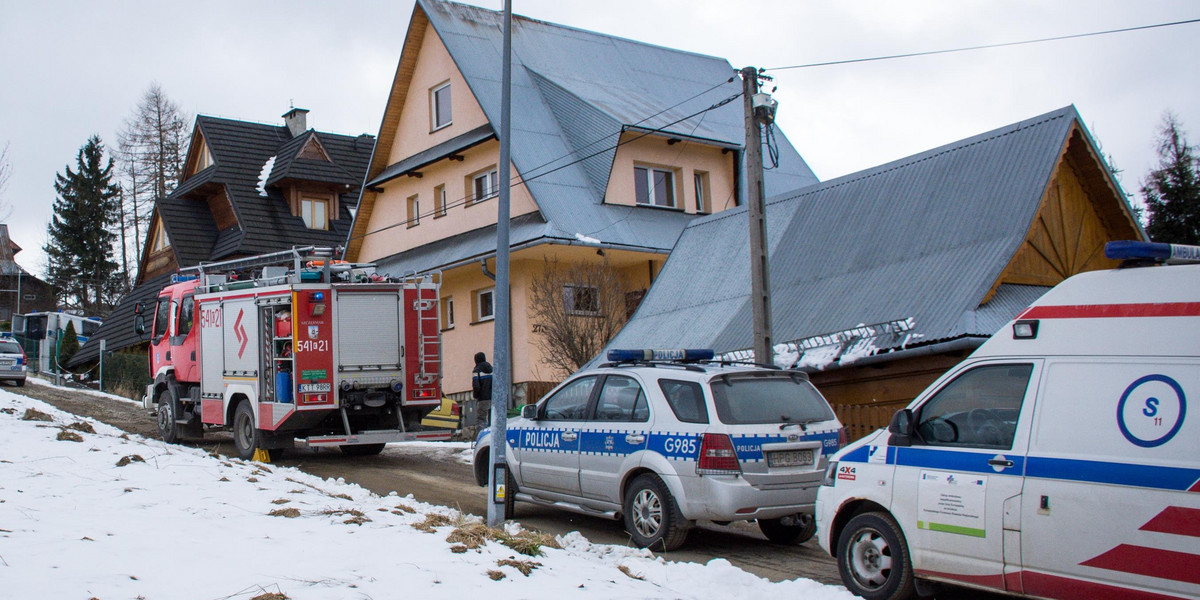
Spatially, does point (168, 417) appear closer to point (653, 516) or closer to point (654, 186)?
point (653, 516)

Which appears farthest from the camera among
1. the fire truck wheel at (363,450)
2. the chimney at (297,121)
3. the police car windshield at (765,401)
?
the chimney at (297,121)

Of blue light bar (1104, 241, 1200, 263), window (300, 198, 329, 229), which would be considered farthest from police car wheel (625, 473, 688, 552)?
window (300, 198, 329, 229)

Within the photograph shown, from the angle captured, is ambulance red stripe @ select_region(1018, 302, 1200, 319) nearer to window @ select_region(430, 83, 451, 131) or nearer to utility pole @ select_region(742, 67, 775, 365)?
utility pole @ select_region(742, 67, 775, 365)

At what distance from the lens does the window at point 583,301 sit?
21406 mm

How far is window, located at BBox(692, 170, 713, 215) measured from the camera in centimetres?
2667

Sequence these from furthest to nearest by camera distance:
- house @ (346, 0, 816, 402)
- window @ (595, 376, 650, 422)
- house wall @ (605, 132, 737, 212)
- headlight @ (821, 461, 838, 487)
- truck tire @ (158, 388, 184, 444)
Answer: house wall @ (605, 132, 737, 212) < house @ (346, 0, 816, 402) < truck tire @ (158, 388, 184, 444) < window @ (595, 376, 650, 422) < headlight @ (821, 461, 838, 487)

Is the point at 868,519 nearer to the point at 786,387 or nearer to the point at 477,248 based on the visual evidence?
the point at 786,387

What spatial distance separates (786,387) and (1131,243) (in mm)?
3521

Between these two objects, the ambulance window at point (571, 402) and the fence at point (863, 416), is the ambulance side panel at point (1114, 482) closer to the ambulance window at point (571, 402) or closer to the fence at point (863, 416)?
the ambulance window at point (571, 402)

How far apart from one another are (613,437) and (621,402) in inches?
14.2

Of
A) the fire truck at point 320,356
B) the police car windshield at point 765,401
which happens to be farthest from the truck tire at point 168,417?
the police car windshield at point 765,401

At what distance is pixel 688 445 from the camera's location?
8664 millimetres

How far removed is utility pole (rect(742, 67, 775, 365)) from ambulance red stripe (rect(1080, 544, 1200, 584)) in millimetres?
7184

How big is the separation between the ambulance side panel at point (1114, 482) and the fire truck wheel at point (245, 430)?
1221cm
